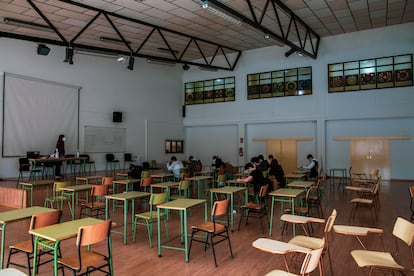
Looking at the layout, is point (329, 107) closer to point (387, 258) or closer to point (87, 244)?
point (387, 258)

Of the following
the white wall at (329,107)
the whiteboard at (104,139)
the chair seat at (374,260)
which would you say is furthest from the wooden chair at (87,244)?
the white wall at (329,107)

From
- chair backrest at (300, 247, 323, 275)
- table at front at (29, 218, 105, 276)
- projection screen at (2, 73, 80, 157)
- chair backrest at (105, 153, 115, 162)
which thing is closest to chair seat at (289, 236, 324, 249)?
chair backrest at (300, 247, 323, 275)

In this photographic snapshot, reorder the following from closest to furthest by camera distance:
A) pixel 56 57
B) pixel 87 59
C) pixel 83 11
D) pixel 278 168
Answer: pixel 83 11, pixel 278 168, pixel 56 57, pixel 87 59

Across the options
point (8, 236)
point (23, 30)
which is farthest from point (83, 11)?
point (8, 236)

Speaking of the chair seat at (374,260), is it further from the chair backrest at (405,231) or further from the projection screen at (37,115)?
the projection screen at (37,115)

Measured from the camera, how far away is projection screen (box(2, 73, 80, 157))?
32.1ft

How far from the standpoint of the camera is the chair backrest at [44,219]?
3316 millimetres

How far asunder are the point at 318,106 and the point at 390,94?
2.75m

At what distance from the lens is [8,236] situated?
5.30 meters

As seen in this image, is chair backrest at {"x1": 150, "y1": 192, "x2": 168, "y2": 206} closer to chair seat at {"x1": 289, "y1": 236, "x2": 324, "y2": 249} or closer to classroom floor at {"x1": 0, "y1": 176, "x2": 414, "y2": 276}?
classroom floor at {"x1": 0, "y1": 176, "x2": 414, "y2": 276}

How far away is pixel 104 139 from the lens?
1274cm

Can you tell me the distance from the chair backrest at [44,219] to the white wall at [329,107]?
11832mm

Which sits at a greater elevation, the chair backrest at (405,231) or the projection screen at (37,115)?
the projection screen at (37,115)

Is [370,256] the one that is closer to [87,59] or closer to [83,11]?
[83,11]
